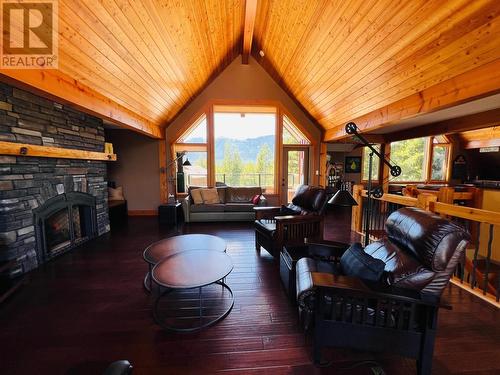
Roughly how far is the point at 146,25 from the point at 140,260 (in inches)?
120

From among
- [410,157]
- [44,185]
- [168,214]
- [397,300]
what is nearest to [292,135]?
[168,214]

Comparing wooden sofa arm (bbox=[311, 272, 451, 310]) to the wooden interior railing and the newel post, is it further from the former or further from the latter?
the newel post

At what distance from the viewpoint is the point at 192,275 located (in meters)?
2.03

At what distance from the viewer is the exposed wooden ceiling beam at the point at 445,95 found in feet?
7.17

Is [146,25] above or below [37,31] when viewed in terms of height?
above

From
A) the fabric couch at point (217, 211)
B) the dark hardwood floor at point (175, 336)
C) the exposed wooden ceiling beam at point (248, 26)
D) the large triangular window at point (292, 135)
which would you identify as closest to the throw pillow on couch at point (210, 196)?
the fabric couch at point (217, 211)

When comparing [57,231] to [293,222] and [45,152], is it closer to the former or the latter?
[45,152]

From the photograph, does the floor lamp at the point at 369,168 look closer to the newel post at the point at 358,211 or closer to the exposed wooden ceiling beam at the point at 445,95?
the exposed wooden ceiling beam at the point at 445,95

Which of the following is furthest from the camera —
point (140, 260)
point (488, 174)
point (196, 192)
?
point (488, 174)

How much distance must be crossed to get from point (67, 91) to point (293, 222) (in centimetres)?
316

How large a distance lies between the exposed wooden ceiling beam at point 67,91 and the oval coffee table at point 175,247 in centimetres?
198

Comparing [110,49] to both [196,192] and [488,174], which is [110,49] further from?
[488,174]

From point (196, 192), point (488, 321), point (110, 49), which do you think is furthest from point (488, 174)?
point (110, 49)

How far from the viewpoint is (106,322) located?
200 centimetres
